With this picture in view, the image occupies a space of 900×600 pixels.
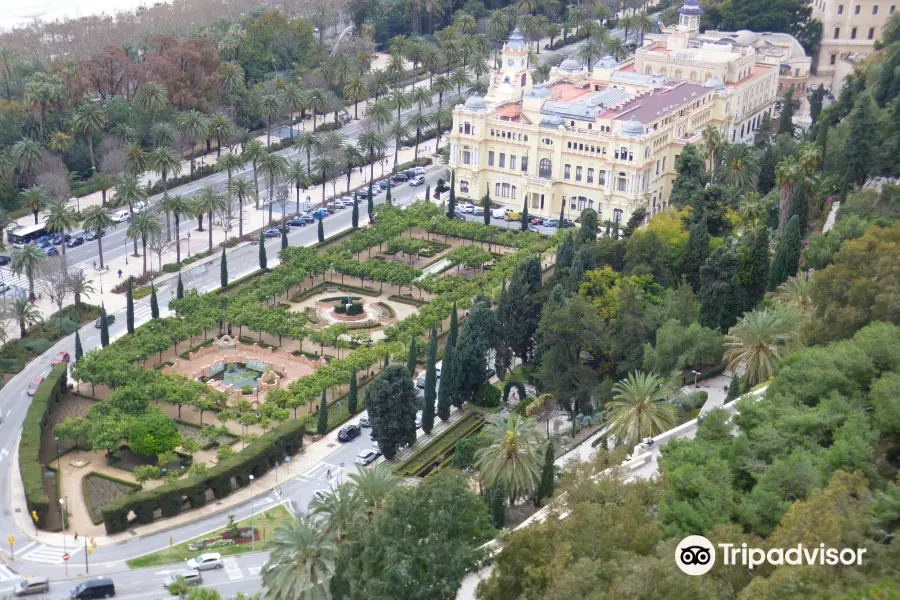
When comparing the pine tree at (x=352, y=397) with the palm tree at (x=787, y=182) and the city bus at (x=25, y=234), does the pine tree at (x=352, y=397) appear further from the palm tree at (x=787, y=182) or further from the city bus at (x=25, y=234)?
the city bus at (x=25, y=234)

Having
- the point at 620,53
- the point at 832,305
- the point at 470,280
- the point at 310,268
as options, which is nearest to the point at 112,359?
the point at 310,268

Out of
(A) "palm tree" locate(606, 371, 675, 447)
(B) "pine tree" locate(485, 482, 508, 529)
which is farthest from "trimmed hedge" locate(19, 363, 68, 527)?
(A) "palm tree" locate(606, 371, 675, 447)

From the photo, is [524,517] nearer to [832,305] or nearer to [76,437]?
[832,305]

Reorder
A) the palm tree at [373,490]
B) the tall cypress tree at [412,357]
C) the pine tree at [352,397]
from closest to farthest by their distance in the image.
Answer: the palm tree at [373,490] < the pine tree at [352,397] < the tall cypress tree at [412,357]

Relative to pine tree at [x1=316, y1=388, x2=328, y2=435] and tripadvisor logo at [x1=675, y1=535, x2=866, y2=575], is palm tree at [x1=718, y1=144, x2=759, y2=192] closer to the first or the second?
pine tree at [x1=316, y1=388, x2=328, y2=435]

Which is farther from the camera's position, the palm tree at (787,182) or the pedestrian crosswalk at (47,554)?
the palm tree at (787,182)

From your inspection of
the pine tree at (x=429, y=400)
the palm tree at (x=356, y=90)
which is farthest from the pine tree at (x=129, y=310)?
the palm tree at (x=356, y=90)
